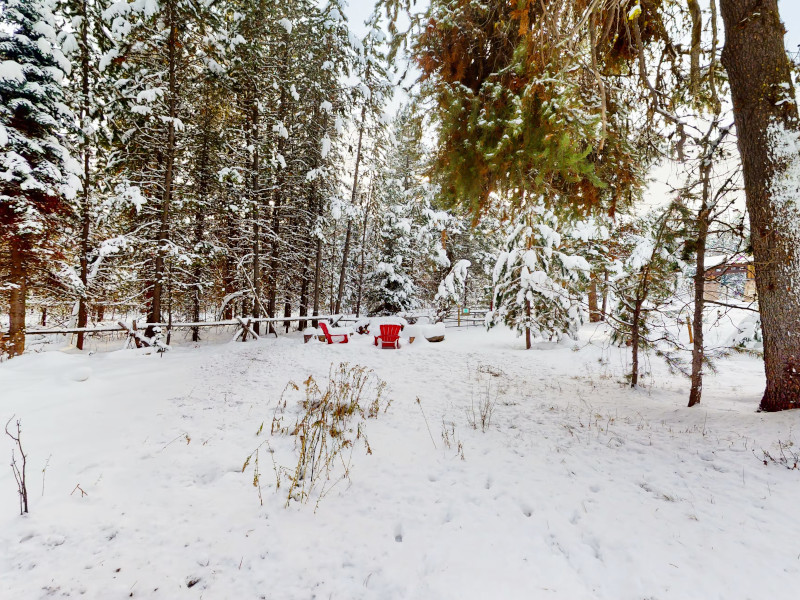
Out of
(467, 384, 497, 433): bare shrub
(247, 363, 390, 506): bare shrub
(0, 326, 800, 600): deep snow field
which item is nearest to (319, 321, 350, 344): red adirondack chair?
(247, 363, 390, 506): bare shrub

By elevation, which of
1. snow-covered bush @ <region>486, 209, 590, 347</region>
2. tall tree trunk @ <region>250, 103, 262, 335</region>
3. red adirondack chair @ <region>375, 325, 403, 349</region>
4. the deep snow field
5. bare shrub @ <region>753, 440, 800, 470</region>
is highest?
tall tree trunk @ <region>250, 103, 262, 335</region>

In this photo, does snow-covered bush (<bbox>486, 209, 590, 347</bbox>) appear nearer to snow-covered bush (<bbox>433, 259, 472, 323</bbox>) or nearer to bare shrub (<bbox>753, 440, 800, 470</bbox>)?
snow-covered bush (<bbox>433, 259, 472, 323</bbox>)

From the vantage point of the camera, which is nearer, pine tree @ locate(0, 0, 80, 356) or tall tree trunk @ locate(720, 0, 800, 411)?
tall tree trunk @ locate(720, 0, 800, 411)

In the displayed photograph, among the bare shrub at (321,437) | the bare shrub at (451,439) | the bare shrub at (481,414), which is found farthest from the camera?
the bare shrub at (481,414)

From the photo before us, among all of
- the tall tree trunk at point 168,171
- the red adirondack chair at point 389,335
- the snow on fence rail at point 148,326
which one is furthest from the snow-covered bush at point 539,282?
the tall tree trunk at point 168,171

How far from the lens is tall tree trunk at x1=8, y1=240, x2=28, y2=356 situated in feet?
28.4

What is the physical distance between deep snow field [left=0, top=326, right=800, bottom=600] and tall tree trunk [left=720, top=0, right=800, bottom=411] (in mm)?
747

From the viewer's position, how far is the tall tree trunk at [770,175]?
4094mm

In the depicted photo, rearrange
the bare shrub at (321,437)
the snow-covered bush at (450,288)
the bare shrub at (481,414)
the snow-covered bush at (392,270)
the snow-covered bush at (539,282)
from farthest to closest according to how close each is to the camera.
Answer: the snow-covered bush at (392,270)
the snow-covered bush at (450,288)
the snow-covered bush at (539,282)
the bare shrub at (481,414)
the bare shrub at (321,437)

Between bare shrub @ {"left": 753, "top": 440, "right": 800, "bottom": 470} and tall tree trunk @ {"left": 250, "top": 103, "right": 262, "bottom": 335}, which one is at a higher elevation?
tall tree trunk @ {"left": 250, "top": 103, "right": 262, "bottom": 335}

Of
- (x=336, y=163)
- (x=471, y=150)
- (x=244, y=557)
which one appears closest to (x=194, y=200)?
(x=336, y=163)

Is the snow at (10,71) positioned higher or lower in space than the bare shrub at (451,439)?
higher

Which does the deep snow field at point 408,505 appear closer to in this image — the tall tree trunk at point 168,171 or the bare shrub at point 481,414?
the bare shrub at point 481,414

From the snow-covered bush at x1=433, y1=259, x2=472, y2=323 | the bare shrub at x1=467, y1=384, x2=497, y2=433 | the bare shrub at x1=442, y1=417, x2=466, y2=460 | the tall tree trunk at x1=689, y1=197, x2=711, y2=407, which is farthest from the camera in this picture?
the snow-covered bush at x1=433, y1=259, x2=472, y2=323
